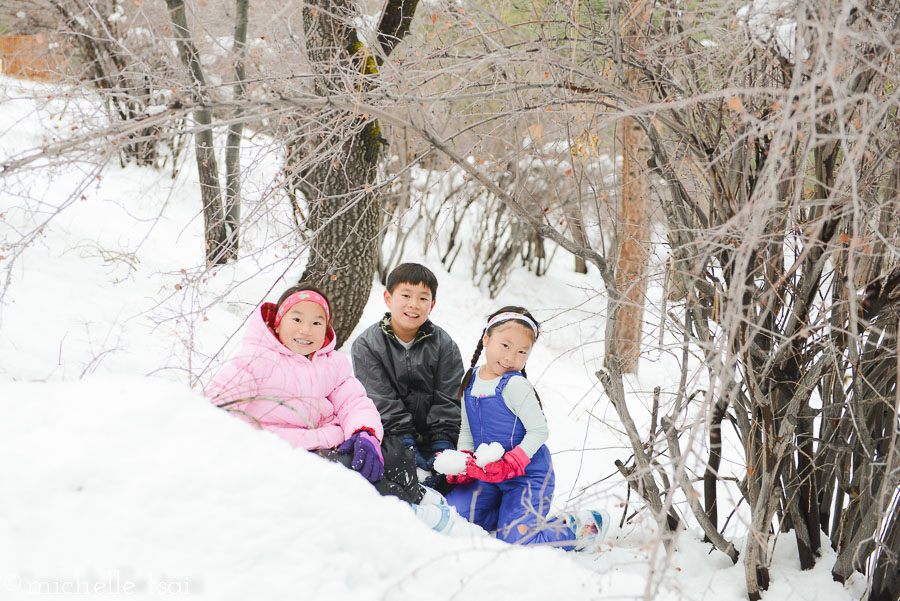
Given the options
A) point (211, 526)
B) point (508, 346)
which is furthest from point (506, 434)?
point (211, 526)

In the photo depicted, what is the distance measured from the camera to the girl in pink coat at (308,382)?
2.49 metres

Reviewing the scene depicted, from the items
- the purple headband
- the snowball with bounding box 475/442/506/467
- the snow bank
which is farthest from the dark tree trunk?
the snow bank

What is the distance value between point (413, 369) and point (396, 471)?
67 centimetres

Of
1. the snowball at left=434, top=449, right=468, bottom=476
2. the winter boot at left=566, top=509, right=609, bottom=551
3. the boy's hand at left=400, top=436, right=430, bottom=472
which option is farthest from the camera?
the boy's hand at left=400, top=436, right=430, bottom=472

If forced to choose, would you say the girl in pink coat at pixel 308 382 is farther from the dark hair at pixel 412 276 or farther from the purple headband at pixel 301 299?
the dark hair at pixel 412 276

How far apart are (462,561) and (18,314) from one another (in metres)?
3.46

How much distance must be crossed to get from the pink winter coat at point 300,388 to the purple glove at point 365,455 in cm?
5

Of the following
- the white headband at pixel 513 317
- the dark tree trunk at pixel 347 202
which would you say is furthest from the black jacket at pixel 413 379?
the dark tree trunk at pixel 347 202

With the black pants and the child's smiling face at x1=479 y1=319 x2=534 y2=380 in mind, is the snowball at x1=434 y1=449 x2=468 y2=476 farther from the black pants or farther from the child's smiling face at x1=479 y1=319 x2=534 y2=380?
the child's smiling face at x1=479 y1=319 x2=534 y2=380

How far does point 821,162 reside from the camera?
181 cm

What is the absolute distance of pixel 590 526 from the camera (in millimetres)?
2654

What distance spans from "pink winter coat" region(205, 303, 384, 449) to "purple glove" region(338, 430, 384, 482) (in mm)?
52

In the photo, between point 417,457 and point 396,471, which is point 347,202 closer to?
point 417,457

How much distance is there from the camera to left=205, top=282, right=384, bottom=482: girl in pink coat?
249cm
